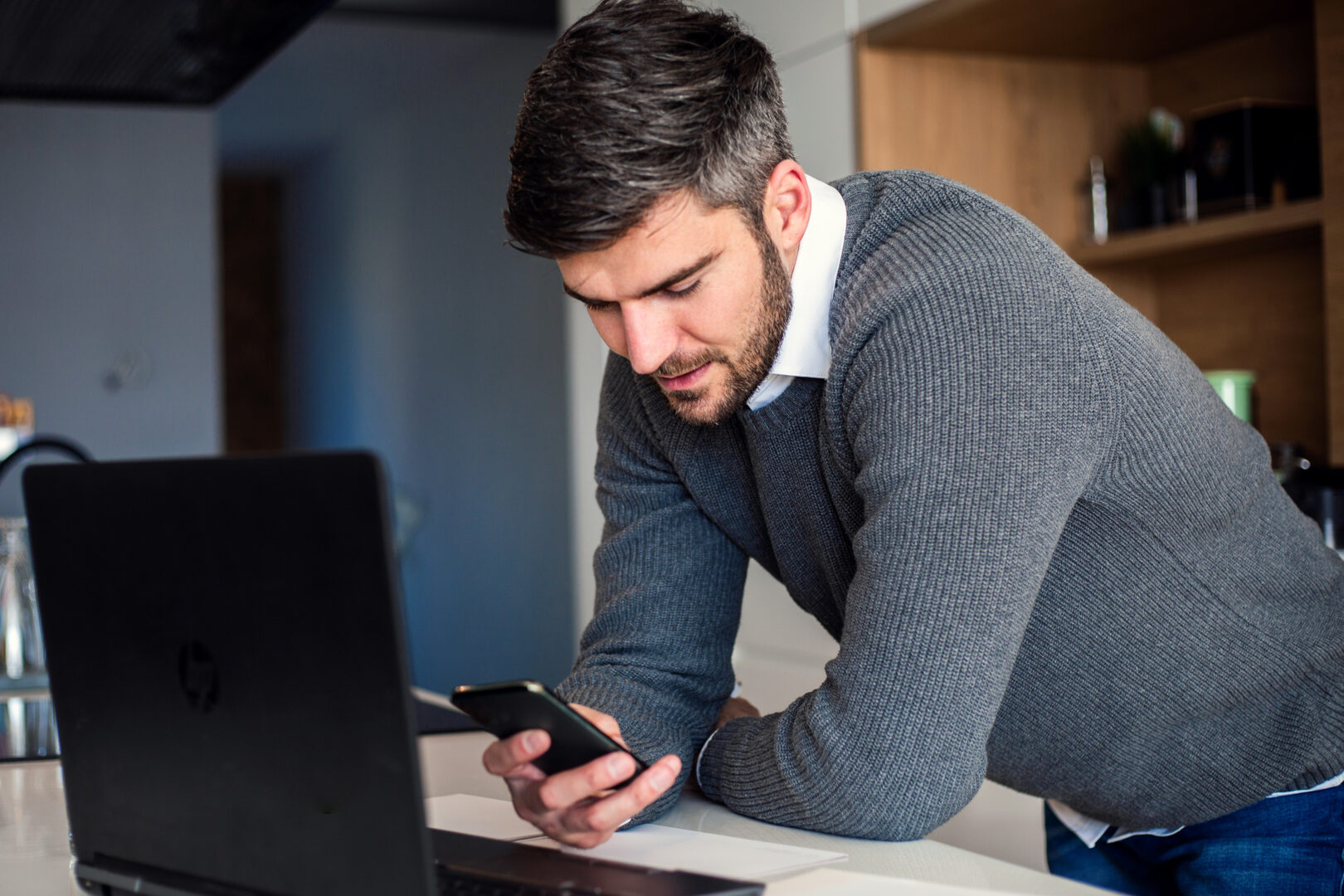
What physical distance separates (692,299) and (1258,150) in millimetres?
1496

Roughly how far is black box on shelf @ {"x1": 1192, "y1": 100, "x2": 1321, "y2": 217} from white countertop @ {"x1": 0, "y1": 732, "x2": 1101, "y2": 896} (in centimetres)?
155

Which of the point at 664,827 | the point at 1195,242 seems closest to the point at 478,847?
the point at 664,827

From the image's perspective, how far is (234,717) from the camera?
2.35 feet

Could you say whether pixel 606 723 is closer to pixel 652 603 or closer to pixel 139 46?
pixel 652 603

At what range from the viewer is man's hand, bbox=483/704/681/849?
0.88m

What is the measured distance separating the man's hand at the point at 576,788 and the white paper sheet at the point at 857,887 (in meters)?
0.11

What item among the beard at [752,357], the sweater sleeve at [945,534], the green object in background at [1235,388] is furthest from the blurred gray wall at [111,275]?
the sweater sleeve at [945,534]

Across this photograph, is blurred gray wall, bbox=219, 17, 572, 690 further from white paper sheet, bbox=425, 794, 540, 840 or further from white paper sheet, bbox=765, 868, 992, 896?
white paper sheet, bbox=765, 868, 992, 896

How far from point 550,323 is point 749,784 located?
13.1ft

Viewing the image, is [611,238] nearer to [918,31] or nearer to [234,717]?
[234,717]

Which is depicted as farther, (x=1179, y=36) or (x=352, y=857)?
(x=1179, y=36)

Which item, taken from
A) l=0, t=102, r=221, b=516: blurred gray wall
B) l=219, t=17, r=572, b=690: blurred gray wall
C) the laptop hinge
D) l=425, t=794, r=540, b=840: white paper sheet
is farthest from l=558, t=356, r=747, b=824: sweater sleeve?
l=0, t=102, r=221, b=516: blurred gray wall

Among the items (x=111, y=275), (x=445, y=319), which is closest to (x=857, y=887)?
(x=111, y=275)

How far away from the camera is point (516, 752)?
0.89 m
